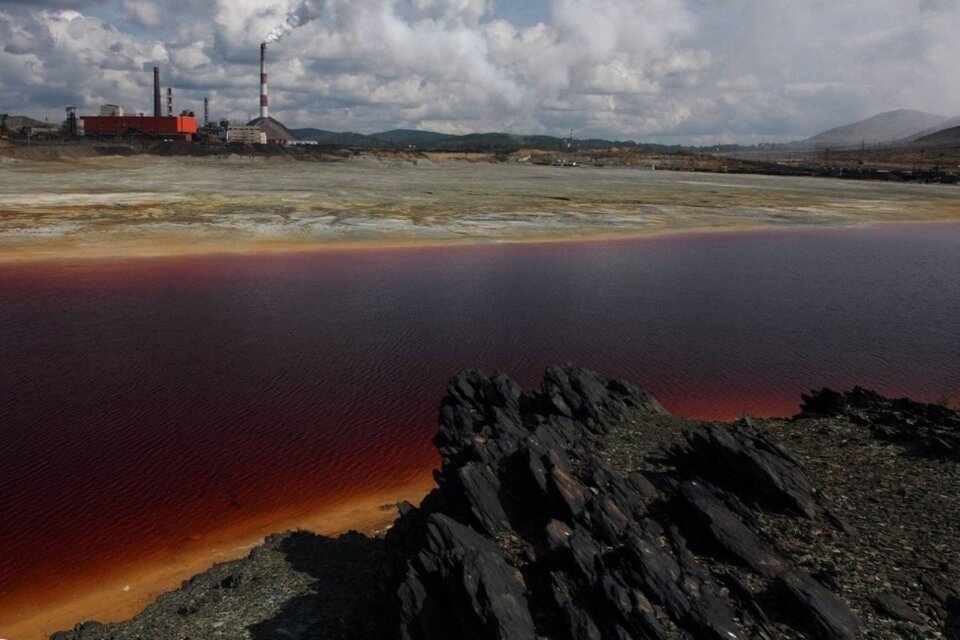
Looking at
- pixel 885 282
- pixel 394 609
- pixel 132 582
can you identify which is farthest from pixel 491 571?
pixel 885 282

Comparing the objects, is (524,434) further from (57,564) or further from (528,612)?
(57,564)

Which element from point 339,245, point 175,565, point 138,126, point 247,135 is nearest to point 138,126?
point 138,126

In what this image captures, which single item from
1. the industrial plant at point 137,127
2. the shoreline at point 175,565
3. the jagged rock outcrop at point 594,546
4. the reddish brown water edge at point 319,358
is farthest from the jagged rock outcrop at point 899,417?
the industrial plant at point 137,127

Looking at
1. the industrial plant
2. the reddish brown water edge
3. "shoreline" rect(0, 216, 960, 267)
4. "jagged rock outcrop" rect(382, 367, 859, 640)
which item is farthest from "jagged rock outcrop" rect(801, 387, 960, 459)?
the industrial plant

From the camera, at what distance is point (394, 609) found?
852 cm

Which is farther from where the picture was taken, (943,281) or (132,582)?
(943,281)

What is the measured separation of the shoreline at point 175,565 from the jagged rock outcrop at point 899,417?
8.69 metres

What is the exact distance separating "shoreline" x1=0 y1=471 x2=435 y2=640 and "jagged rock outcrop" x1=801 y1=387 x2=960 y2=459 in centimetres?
869

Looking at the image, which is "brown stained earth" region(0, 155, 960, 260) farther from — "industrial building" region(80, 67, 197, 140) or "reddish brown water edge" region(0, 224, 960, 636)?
"industrial building" region(80, 67, 197, 140)

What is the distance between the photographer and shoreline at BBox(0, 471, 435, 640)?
397 inches

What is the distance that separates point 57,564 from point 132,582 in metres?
1.42

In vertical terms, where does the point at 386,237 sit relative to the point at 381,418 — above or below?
above

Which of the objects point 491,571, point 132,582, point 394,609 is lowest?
point 132,582

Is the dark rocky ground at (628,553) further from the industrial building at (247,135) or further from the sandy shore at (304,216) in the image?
the industrial building at (247,135)
